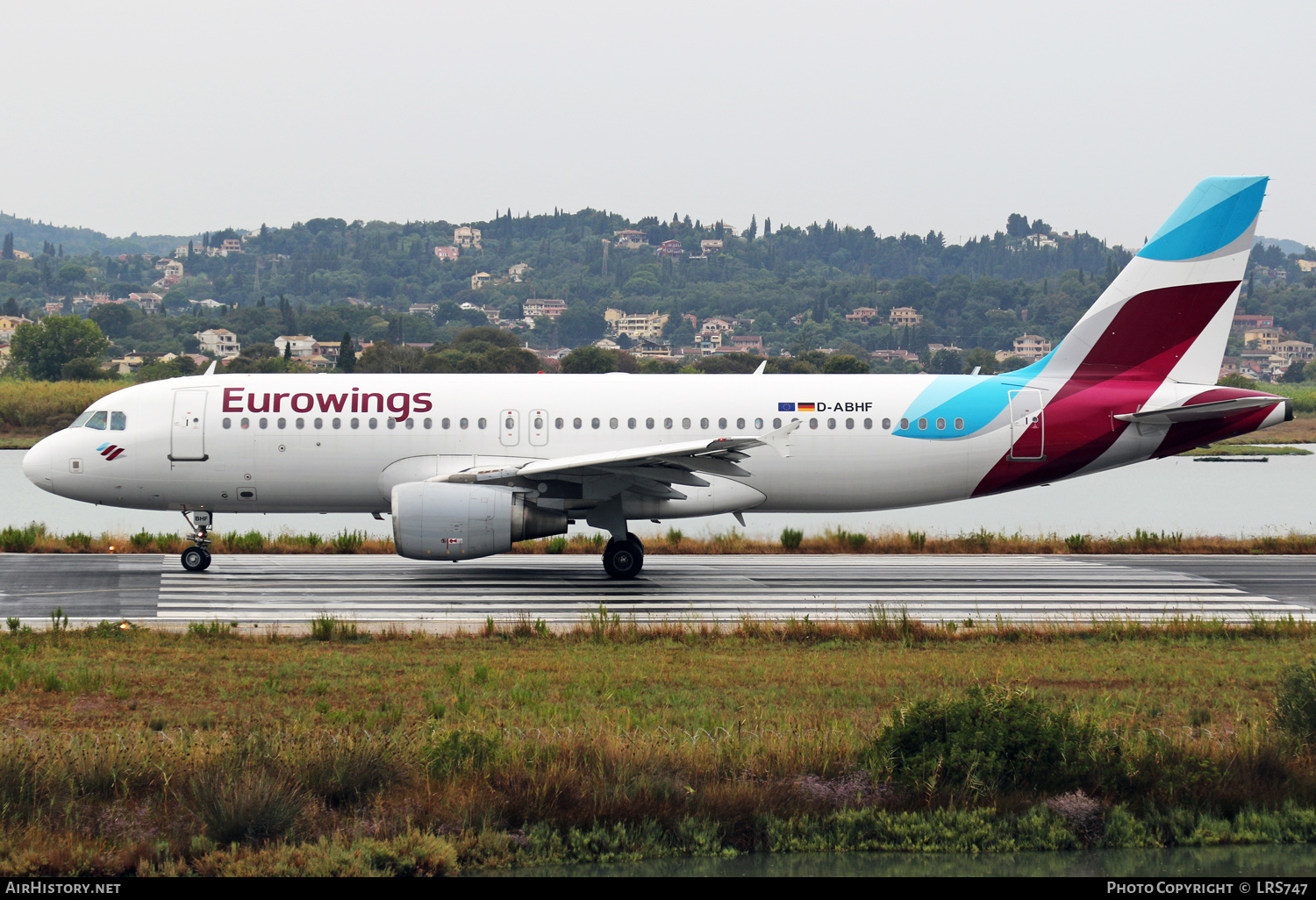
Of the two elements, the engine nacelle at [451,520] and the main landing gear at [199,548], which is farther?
the main landing gear at [199,548]

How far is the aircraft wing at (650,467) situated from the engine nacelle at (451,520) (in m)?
0.67

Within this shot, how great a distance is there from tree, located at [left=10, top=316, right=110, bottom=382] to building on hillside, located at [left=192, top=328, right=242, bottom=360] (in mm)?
72831

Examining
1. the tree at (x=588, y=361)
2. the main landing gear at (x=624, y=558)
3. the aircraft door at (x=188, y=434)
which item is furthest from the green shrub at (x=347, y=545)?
the tree at (x=588, y=361)

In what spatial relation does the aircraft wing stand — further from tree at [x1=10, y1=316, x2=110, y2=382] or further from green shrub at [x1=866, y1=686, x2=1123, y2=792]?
tree at [x1=10, y1=316, x2=110, y2=382]

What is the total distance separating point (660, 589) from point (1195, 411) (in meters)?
10.7

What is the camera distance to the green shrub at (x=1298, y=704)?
415 inches

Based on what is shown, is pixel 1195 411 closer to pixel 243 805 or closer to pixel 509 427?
pixel 509 427

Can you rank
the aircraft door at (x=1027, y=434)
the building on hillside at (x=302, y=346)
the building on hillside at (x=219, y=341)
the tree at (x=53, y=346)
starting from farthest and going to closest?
the building on hillside at (x=219, y=341)
the building on hillside at (x=302, y=346)
the tree at (x=53, y=346)
the aircraft door at (x=1027, y=434)

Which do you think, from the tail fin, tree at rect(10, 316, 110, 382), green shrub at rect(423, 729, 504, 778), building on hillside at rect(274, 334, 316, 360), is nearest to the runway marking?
the tail fin

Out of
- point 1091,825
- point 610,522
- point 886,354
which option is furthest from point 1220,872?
point 886,354

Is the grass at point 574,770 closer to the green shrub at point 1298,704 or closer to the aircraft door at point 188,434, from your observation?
the green shrub at point 1298,704
